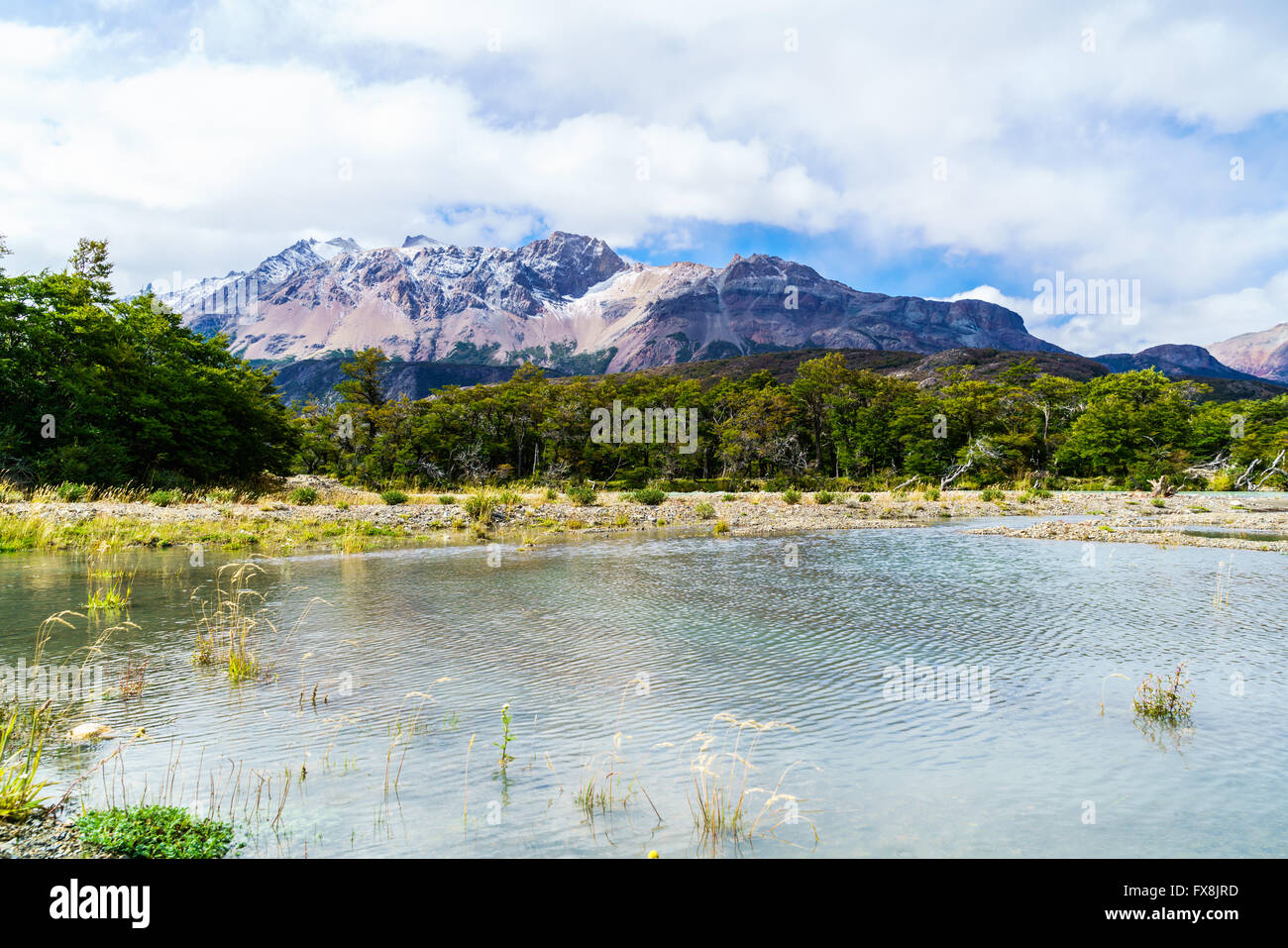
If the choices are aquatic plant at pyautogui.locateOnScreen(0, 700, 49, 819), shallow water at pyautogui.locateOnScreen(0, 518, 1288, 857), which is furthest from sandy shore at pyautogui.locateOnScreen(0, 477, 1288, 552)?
aquatic plant at pyautogui.locateOnScreen(0, 700, 49, 819)

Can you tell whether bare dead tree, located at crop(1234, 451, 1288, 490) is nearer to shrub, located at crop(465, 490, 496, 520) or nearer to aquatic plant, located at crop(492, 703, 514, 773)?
shrub, located at crop(465, 490, 496, 520)

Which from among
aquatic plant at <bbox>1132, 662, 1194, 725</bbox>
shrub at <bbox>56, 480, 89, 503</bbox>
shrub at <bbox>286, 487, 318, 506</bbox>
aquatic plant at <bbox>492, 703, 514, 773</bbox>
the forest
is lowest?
aquatic plant at <bbox>1132, 662, 1194, 725</bbox>

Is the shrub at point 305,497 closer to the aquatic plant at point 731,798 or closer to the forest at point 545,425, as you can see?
the forest at point 545,425

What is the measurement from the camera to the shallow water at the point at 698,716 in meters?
4.62

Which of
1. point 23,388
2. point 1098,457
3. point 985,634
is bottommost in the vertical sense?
point 985,634

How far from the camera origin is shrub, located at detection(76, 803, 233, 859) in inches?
160

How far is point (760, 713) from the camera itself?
6.89 meters

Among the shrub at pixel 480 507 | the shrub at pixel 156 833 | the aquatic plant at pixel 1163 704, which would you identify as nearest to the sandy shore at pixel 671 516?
the shrub at pixel 480 507

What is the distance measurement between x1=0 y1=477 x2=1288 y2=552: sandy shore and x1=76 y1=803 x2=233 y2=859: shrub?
1831cm

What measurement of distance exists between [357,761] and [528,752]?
1.40 meters
